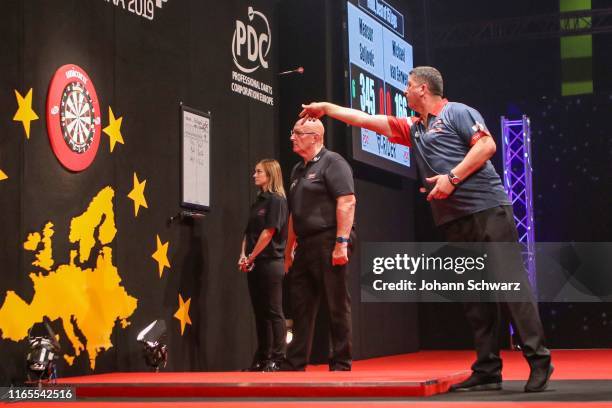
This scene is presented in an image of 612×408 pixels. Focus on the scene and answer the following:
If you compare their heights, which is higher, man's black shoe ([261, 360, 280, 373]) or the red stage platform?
the red stage platform

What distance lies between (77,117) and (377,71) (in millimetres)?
4216

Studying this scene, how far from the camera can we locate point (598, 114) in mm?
11195

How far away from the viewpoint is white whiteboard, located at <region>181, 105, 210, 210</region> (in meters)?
7.09

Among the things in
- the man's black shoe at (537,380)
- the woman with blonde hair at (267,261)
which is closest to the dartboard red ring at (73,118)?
the woman with blonde hair at (267,261)

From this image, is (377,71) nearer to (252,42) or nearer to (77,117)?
(252,42)

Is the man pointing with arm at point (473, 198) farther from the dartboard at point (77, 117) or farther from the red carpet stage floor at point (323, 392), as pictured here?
the dartboard at point (77, 117)

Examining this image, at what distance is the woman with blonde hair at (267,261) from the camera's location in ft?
22.9

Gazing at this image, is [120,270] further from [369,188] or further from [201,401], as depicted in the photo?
[369,188]

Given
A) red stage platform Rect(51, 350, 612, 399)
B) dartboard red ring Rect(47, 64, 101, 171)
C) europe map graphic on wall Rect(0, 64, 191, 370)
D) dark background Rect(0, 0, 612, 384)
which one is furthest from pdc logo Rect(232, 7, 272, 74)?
red stage platform Rect(51, 350, 612, 399)

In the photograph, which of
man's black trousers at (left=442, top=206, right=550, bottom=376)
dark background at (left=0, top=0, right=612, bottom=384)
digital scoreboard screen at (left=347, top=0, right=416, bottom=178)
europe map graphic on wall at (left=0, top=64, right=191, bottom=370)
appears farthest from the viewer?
digital scoreboard screen at (left=347, top=0, right=416, bottom=178)

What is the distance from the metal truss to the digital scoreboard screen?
103cm

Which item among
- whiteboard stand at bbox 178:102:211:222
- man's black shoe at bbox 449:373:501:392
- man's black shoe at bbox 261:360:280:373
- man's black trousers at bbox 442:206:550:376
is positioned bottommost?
man's black shoe at bbox 261:360:280:373

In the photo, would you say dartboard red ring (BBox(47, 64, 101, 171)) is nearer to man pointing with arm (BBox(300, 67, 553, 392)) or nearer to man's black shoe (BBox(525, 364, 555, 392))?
man pointing with arm (BBox(300, 67, 553, 392))

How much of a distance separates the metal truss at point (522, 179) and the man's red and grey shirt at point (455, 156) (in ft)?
19.9
